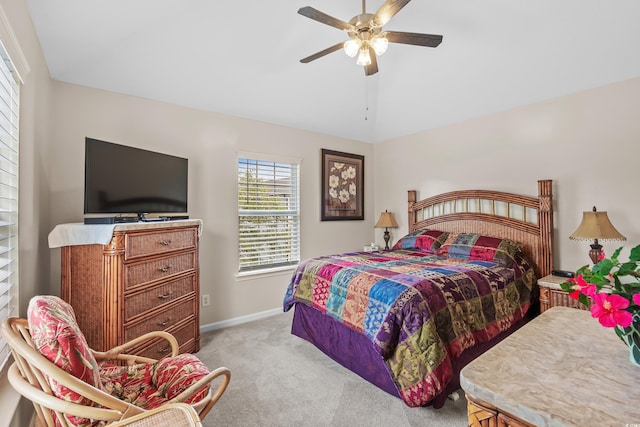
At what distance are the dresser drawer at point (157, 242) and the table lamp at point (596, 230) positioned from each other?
139 inches

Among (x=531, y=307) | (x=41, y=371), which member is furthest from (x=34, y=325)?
(x=531, y=307)

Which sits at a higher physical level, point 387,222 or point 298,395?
point 387,222

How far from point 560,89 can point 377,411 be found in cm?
351

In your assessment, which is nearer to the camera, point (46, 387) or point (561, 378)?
point (561, 378)

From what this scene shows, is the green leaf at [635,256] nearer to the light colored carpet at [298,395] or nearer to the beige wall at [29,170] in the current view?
the light colored carpet at [298,395]

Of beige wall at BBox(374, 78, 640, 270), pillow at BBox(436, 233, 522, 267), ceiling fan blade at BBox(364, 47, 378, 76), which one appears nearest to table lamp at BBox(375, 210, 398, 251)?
beige wall at BBox(374, 78, 640, 270)

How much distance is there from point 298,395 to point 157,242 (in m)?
1.59

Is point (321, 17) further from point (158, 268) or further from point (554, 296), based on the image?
point (554, 296)

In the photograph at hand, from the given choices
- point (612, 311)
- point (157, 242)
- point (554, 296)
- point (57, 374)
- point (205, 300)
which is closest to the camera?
point (612, 311)

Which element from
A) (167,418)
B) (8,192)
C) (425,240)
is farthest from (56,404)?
(425,240)

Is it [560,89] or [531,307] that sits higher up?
[560,89]

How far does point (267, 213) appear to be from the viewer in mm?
3779

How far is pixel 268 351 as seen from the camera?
9.07 ft

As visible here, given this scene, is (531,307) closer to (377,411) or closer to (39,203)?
(377,411)
